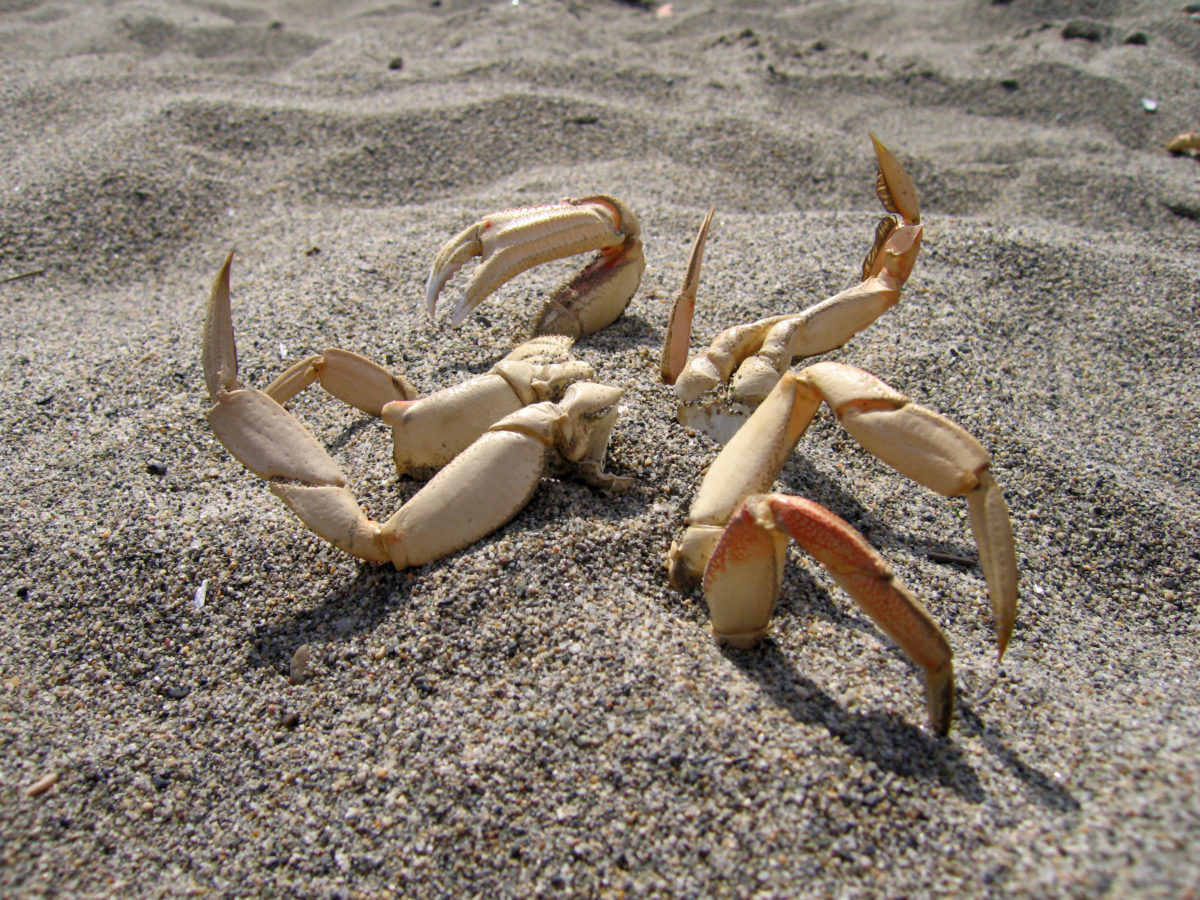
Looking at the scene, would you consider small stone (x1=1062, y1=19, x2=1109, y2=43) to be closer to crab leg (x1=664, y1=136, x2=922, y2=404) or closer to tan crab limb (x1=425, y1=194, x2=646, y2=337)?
crab leg (x1=664, y1=136, x2=922, y2=404)

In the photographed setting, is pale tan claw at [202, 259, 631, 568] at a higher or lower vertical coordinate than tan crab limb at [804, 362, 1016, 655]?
lower

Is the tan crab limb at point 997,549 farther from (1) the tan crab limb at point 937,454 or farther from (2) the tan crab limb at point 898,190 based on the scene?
(2) the tan crab limb at point 898,190

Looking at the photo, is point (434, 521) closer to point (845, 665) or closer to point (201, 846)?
point (201, 846)

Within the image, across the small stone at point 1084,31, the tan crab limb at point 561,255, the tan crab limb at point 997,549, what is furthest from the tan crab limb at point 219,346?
the small stone at point 1084,31

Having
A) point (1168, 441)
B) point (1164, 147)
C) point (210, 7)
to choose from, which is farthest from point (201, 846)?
point (210, 7)

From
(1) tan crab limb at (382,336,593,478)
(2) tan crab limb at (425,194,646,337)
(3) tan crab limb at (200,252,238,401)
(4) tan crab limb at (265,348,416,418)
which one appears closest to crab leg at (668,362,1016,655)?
(1) tan crab limb at (382,336,593,478)

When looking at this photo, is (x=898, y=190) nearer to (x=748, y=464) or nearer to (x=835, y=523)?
(x=748, y=464)
